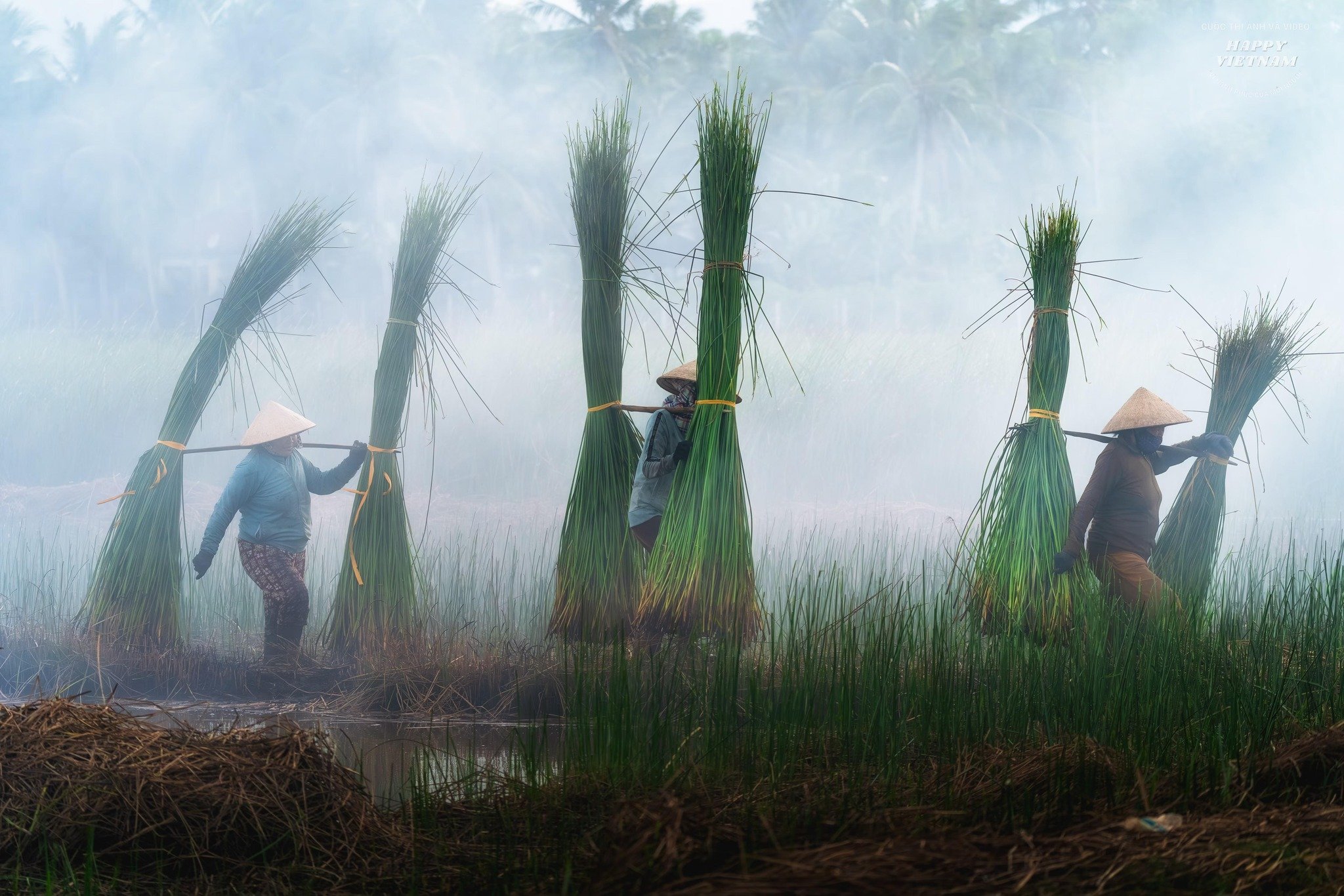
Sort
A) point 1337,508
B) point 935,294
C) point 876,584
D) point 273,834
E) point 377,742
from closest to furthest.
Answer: point 273,834
point 377,742
point 876,584
point 1337,508
point 935,294

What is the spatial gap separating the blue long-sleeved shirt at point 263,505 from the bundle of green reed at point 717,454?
2192 millimetres

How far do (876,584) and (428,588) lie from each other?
262 centimetres

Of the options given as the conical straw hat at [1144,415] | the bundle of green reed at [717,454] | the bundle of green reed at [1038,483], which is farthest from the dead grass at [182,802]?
the conical straw hat at [1144,415]

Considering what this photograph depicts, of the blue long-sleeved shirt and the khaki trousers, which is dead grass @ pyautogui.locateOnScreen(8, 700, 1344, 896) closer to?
the khaki trousers

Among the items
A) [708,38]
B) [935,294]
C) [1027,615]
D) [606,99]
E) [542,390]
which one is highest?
[708,38]

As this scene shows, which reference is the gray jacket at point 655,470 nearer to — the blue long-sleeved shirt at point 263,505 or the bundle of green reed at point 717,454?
the bundle of green reed at point 717,454

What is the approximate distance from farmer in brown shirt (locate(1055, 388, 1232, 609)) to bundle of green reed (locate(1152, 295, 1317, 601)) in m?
0.41

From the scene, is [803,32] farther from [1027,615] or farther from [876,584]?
[1027,615]

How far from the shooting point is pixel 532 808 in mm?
2201

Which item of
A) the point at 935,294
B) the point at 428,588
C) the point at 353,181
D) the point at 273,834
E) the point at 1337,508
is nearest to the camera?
the point at 273,834

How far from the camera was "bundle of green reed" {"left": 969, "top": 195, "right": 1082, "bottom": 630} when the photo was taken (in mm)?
3842

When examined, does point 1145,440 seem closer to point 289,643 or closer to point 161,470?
point 289,643

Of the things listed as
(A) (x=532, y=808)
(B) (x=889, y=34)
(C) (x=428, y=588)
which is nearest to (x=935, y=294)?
(B) (x=889, y=34)

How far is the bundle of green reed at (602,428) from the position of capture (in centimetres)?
409
